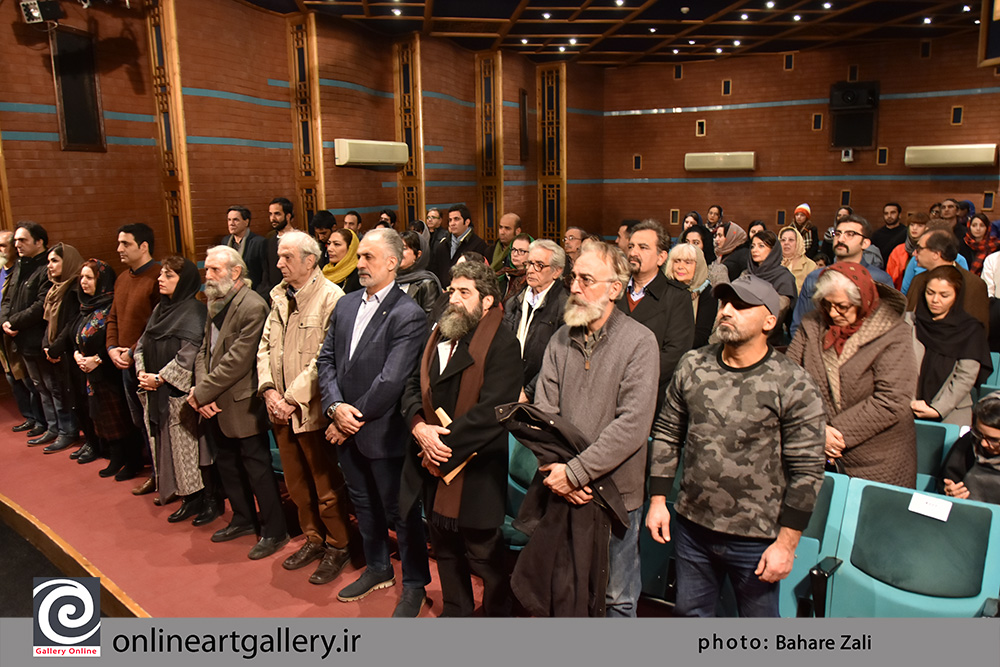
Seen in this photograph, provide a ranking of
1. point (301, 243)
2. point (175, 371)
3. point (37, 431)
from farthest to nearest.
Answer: point (37, 431), point (175, 371), point (301, 243)

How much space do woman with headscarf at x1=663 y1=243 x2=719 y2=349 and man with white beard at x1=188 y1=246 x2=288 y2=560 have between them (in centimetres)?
231

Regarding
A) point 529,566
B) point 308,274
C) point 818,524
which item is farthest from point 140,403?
point 818,524

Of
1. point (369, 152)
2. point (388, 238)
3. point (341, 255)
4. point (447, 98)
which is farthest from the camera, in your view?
point (447, 98)

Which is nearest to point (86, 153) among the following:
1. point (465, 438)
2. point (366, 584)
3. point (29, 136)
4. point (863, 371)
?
point (29, 136)

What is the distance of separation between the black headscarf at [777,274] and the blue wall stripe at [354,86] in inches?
220

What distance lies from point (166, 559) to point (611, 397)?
2592 mm

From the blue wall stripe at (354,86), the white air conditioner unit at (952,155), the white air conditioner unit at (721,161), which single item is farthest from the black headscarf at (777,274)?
the white air conditioner unit at (721,161)

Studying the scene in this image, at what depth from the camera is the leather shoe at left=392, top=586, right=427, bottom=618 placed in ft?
9.50

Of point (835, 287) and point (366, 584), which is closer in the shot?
point (835, 287)

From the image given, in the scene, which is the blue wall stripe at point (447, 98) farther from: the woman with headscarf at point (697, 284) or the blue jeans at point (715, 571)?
the blue jeans at point (715, 571)

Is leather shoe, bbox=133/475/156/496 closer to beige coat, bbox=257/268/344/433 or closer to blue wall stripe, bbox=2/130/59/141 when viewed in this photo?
beige coat, bbox=257/268/344/433

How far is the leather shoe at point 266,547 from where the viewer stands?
348cm

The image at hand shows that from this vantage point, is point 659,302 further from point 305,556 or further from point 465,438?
point 305,556

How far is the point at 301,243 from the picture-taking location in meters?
3.23
